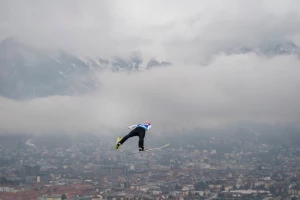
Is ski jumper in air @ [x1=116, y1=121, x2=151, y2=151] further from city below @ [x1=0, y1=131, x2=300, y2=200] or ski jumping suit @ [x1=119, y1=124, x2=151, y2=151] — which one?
city below @ [x1=0, y1=131, x2=300, y2=200]

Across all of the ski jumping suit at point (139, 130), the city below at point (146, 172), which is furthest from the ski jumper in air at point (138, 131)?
the city below at point (146, 172)

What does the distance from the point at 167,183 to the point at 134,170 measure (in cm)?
925

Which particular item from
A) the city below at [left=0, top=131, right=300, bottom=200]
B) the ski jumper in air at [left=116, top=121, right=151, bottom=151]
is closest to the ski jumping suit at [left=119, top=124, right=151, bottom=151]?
the ski jumper in air at [left=116, top=121, right=151, bottom=151]

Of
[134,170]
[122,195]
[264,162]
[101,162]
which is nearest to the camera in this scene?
[122,195]

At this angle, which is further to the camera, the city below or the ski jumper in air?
→ the city below

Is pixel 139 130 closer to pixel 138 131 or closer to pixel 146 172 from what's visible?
pixel 138 131

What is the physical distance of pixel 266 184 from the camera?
51562 mm

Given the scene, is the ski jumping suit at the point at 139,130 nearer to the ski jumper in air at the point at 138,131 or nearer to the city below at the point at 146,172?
the ski jumper in air at the point at 138,131

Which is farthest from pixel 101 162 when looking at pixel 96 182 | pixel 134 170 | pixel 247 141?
pixel 247 141

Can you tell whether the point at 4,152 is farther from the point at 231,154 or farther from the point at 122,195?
the point at 231,154

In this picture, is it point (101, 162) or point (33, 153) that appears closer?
point (101, 162)

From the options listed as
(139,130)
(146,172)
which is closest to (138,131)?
(139,130)

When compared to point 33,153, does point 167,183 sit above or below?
below

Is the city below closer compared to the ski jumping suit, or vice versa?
the ski jumping suit
